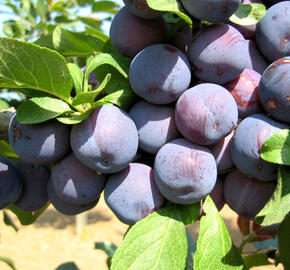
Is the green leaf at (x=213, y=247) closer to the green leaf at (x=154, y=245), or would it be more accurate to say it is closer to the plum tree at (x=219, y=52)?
the green leaf at (x=154, y=245)

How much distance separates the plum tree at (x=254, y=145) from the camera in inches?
25.2

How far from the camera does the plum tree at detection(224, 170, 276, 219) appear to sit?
70cm

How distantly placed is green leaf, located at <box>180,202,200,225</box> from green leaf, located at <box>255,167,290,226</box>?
0.12m

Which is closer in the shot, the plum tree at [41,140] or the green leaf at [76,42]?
the plum tree at [41,140]

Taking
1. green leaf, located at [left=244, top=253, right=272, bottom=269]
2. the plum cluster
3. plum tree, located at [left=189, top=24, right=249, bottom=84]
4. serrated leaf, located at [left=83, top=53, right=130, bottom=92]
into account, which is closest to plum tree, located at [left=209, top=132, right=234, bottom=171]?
the plum cluster

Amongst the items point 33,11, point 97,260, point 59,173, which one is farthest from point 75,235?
point 59,173

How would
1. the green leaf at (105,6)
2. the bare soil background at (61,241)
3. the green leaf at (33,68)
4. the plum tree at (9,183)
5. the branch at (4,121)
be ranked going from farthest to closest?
the bare soil background at (61,241)
the green leaf at (105,6)
the branch at (4,121)
the plum tree at (9,183)
the green leaf at (33,68)

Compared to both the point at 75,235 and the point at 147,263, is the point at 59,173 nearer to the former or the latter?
the point at 147,263

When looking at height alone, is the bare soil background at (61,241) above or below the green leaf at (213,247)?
below

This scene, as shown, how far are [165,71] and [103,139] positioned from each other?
0.54ft

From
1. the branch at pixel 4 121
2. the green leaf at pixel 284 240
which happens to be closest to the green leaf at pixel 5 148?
the branch at pixel 4 121

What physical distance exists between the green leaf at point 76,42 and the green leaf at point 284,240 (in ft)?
1.84

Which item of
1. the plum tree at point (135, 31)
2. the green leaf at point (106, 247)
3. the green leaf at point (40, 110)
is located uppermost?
the plum tree at point (135, 31)

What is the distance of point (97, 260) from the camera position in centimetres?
477
